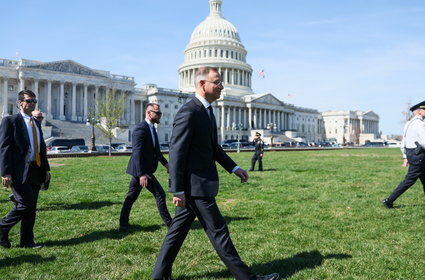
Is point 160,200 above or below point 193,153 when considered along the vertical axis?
below

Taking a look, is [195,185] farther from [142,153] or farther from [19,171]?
[19,171]

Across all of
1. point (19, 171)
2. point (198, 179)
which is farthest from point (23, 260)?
point (198, 179)

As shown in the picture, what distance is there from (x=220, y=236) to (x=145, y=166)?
309 centimetres

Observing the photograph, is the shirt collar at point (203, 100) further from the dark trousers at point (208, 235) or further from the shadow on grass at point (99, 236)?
the shadow on grass at point (99, 236)

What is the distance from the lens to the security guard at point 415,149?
848cm

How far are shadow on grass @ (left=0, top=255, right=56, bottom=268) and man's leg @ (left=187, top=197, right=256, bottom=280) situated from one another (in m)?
2.58

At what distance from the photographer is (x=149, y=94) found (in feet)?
302

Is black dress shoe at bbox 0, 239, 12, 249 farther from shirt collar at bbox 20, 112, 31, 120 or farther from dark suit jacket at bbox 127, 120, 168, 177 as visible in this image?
dark suit jacket at bbox 127, 120, 168, 177

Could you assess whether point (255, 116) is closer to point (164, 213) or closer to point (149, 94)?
point (149, 94)

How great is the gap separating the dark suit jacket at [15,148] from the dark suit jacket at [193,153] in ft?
10.2

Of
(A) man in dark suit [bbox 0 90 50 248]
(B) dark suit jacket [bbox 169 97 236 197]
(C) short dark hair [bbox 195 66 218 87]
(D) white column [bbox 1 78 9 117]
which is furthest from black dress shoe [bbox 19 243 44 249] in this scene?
(D) white column [bbox 1 78 9 117]

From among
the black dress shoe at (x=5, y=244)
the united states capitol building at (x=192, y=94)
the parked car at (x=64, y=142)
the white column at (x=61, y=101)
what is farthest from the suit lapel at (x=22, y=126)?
the white column at (x=61, y=101)

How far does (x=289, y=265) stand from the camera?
5.07 meters

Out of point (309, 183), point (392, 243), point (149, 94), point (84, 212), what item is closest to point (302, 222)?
point (392, 243)
